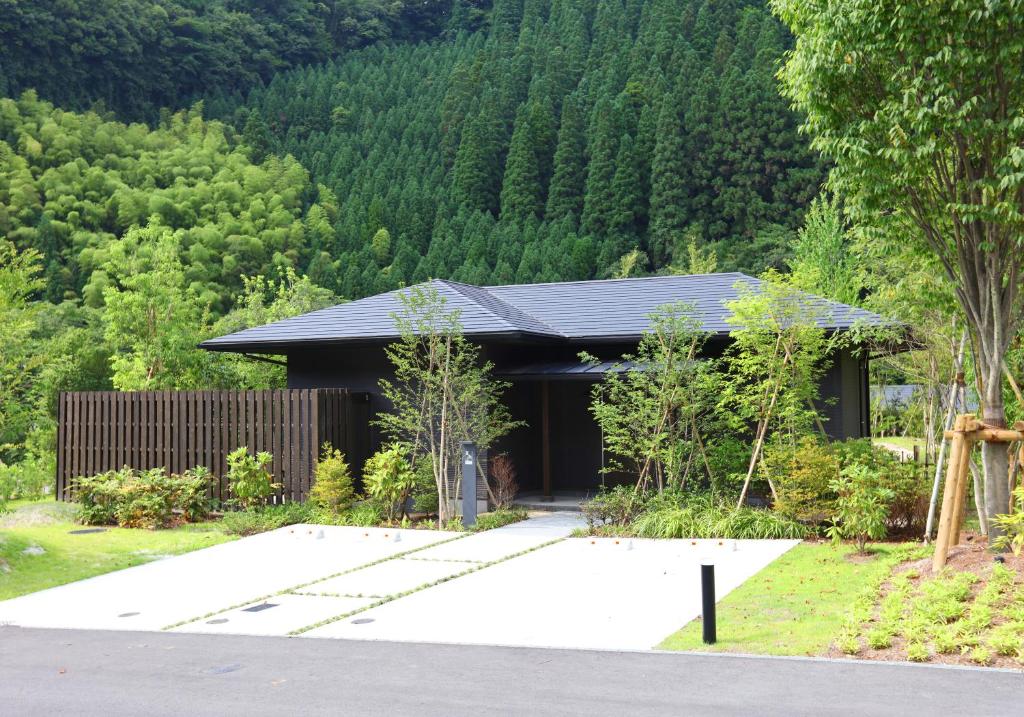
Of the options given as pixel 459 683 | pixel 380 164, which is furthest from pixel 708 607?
pixel 380 164

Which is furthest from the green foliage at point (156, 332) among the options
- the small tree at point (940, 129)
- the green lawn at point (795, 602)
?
the small tree at point (940, 129)

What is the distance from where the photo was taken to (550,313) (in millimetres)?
18156

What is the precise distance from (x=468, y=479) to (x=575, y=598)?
5.32 meters

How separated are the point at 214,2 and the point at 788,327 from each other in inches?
2949

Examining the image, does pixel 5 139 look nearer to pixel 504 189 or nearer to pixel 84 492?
pixel 504 189

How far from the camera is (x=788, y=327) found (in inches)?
516

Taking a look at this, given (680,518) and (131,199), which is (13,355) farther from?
(131,199)

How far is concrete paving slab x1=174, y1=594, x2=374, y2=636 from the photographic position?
843 centimetres

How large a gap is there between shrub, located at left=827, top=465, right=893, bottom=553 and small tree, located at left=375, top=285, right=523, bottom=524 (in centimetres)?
509

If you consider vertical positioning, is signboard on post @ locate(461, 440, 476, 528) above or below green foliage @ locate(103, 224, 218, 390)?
below

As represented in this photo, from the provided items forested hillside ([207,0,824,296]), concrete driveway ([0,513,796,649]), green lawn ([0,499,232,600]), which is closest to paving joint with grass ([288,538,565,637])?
concrete driveway ([0,513,796,649])

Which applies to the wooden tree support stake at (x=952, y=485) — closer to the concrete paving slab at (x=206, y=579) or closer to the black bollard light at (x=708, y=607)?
the black bollard light at (x=708, y=607)

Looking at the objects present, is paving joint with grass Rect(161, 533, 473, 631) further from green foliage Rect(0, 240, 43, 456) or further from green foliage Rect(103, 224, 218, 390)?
green foliage Rect(0, 240, 43, 456)

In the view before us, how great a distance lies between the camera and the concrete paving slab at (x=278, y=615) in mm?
8430
